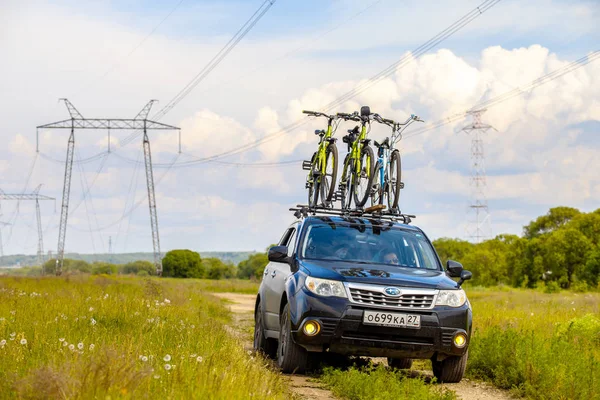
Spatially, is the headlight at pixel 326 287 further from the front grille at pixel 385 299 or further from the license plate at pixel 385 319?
the license plate at pixel 385 319

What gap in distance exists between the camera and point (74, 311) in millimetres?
13344

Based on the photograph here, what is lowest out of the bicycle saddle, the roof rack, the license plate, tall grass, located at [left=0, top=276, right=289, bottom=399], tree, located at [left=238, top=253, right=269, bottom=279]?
tall grass, located at [left=0, top=276, right=289, bottom=399]

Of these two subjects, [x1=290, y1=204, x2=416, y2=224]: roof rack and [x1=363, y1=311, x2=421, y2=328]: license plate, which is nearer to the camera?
[x1=363, y1=311, x2=421, y2=328]: license plate

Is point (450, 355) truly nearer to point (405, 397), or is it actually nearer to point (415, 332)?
point (415, 332)

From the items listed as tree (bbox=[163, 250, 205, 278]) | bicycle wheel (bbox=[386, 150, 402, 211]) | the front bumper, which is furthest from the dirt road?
tree (bbox=[163, 250, 205, 278])

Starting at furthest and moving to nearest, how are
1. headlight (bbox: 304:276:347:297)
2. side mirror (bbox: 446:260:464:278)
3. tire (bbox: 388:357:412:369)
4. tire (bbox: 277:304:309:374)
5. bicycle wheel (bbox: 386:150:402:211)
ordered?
bicycle wheel (bbox: 386:150:402:211) < tire (bbox: 388:357:412:369) < side mirror (bbox: 446:260:464:278) < tire (bbox: 277:304:309:374) < headlight (bbox: 304:276:347:297)

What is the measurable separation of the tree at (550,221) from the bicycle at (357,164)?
77583 millimetres

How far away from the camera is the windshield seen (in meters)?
11.0

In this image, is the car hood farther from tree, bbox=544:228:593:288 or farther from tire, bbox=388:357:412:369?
tree, bbox=544:228:593:288

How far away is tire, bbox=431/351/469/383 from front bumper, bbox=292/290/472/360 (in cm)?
38

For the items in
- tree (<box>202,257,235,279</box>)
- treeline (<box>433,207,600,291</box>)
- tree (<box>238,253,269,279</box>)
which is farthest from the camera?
tree (<box>238,253,269,279</box>)

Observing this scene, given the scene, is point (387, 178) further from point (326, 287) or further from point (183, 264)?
point (183, 264)

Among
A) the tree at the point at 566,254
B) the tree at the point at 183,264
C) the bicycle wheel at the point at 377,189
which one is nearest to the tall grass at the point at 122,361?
the bicycle wheel at the point at 377,189

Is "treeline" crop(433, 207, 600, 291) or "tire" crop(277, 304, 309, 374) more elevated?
"treeline" crop(433, 207, 600, 291)
